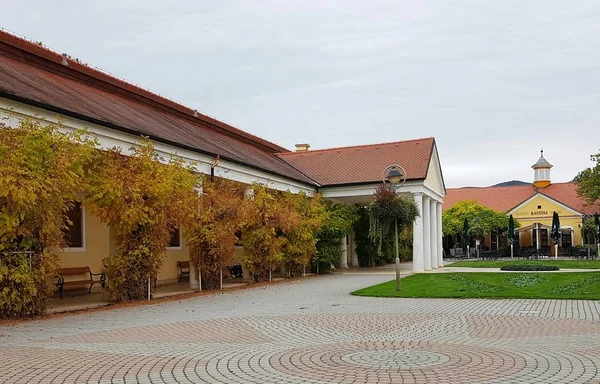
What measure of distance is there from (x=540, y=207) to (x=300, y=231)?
33476mm

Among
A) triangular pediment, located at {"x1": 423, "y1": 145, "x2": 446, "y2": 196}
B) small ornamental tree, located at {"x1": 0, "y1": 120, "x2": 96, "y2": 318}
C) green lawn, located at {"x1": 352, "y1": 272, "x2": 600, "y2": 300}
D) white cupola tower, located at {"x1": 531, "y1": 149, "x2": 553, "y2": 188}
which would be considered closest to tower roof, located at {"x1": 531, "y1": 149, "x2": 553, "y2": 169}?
white cupola tower, located at {"x1": 531, "y1": 149, "x2": 553, "y2": 188}

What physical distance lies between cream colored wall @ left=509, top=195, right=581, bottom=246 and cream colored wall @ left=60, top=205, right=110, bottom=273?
3957 centimetres

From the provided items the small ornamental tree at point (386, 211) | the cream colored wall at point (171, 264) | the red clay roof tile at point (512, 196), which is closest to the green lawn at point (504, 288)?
the small ornamental tree at point (386, 211)

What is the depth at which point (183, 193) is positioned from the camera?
1592 cm

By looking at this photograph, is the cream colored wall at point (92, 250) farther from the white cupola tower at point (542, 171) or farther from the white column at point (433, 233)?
the white cupola tower at point (542, 171)

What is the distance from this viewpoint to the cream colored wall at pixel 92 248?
60.6ft

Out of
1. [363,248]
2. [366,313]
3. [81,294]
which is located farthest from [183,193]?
[363,248]

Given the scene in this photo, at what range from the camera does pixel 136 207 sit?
47.6 ft

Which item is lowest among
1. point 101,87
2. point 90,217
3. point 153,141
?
point 90,217

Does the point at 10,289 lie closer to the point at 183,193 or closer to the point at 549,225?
the point at 183,193

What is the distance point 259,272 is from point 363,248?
1179 cm

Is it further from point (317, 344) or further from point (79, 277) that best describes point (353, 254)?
point (317, 344)

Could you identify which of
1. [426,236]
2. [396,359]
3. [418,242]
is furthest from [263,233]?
[396,359]

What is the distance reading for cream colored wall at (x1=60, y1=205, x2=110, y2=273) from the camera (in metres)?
18.5
